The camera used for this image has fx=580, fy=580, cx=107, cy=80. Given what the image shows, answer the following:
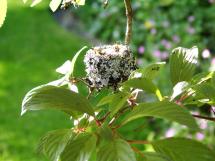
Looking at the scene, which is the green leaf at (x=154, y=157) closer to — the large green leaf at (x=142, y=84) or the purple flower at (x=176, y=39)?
the large green leaf at (x=142, y=84)

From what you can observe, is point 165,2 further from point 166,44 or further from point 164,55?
point 164,55

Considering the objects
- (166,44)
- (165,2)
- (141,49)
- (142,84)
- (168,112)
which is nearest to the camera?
(168,112)

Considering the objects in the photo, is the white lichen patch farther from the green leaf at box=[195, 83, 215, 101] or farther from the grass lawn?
the grass lawn

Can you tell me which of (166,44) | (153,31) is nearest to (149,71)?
(166,44)

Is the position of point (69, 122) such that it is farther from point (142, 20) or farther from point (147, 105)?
point (147, 105)

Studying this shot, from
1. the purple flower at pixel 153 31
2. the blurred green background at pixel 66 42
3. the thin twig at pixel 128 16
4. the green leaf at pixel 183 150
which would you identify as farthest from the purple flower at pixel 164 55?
the green leaf at pixel 183 150

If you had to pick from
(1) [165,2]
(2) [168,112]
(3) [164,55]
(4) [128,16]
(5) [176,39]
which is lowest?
(3) [164,55]

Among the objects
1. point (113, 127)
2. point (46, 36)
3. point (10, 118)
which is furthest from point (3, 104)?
point (113, 127)
